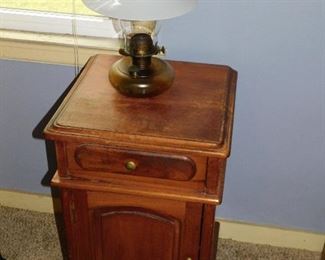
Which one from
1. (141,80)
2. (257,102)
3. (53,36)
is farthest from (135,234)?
(53,36)

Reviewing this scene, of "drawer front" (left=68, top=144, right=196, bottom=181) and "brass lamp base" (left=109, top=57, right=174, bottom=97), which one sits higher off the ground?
"brass lamp base" (left=109, top=57, right=174, bottom=97)

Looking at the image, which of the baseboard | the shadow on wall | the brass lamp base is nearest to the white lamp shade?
the brass lamp base

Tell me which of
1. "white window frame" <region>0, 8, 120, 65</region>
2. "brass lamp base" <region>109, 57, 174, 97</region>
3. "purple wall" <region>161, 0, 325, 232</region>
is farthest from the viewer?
"white window frame" <region>0, 8, 120, 65</region>

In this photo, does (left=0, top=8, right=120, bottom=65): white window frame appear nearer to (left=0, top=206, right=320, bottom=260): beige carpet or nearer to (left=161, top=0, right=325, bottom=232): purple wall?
(left=161, top=0, right=325, bottom=232): purple wall

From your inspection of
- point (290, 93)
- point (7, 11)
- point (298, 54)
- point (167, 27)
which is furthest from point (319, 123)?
point (7, 11)

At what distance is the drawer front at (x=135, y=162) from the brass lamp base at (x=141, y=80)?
0.56 ft

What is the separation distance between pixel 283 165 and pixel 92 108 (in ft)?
2.43

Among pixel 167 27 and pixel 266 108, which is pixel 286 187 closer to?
pixel 266 108

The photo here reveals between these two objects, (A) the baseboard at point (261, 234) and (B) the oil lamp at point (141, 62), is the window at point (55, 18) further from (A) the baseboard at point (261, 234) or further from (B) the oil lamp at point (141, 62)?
(A) the baseboard at point (261, 234)

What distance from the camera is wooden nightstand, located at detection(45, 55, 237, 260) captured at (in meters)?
1.09

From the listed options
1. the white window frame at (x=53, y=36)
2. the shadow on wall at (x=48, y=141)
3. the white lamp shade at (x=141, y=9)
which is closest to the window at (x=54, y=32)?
the white window frame at (x=53, y=36)

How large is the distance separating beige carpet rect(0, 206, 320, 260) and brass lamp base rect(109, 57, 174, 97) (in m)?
0.79

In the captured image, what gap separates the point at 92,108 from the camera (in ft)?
3.84

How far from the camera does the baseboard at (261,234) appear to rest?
5.61 feet
